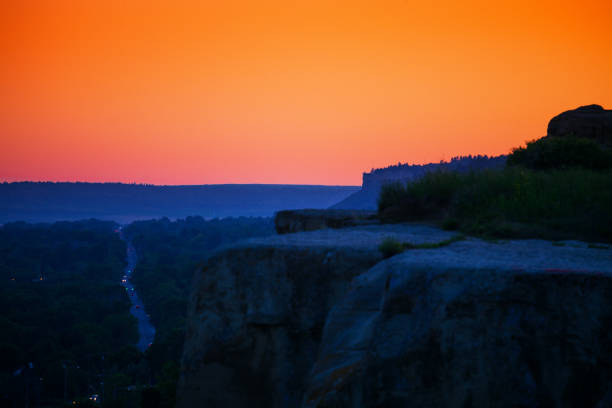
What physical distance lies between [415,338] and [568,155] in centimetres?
1176

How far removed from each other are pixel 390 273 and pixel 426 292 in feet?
1.36

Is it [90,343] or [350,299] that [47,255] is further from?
[350,299]

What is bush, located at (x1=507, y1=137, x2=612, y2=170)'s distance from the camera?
12969 mm

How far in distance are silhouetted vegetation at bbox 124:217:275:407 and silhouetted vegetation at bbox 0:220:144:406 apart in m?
2.81

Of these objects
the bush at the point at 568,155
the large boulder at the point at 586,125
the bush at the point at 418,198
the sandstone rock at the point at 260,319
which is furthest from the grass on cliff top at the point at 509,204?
the large boulder at the point at 586,125

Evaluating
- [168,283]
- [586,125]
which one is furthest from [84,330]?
[586,125]

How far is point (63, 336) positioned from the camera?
4394cm

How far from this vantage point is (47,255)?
280 ft

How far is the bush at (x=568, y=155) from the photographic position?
12969 mm

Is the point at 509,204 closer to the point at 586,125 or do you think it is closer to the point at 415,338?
the point at 415,338

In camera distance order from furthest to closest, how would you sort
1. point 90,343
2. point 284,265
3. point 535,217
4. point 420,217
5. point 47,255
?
point 47,255 → point 90,343 → point 420,217 → point 535,217 → point 284,265

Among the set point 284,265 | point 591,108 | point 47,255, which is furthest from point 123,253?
point 284,265

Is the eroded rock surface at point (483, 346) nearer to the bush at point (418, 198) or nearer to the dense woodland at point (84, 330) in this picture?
the bush at point (418, 198)

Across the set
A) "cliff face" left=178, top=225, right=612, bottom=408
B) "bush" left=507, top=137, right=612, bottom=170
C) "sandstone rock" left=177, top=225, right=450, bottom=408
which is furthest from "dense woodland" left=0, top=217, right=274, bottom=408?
"cliff face" left=178, top=225, right=612, bottom=408
